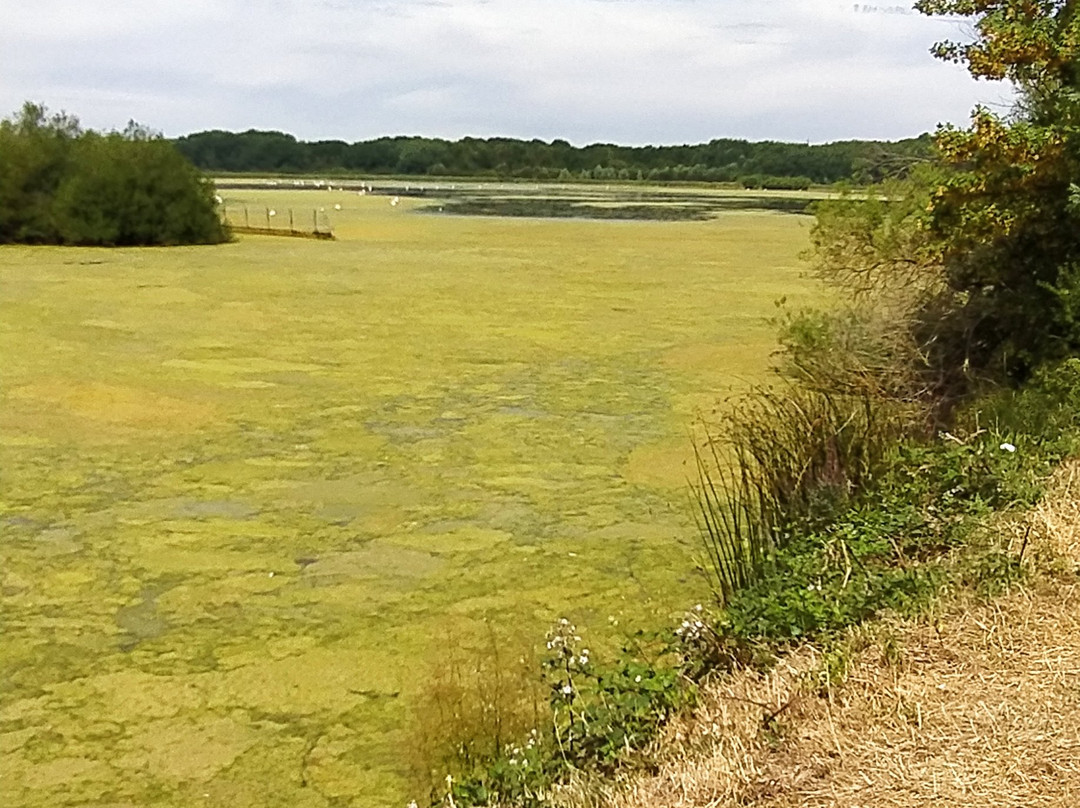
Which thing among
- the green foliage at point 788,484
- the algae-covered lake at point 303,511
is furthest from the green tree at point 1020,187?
the algae-covered lake at point 303,511

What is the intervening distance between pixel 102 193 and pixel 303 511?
14764 millimetres

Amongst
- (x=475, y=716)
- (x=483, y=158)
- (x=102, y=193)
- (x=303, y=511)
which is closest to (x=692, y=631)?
(x=475, y=716)

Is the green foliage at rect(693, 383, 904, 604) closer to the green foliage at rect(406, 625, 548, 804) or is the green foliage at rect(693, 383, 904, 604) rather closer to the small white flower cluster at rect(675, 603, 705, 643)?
the small white flower cluster at rect(675, 603, 705, 643)

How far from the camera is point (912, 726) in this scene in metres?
2.11

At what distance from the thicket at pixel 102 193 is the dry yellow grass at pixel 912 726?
16927mm

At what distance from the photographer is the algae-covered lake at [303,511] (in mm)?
2910

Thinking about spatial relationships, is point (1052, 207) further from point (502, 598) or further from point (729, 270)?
point (729, 270)

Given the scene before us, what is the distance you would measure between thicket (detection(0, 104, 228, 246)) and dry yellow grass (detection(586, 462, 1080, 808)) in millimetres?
16927

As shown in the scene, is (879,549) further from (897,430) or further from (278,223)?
(278,223)

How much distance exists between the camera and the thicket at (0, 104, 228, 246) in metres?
17.7

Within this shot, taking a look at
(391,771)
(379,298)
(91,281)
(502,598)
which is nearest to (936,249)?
(502,598)

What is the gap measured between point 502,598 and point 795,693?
1.56 m

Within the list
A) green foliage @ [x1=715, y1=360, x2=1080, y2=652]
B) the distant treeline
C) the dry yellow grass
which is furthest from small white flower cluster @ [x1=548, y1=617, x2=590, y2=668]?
the distant treeline

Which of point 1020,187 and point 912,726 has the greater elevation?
point 1020,187
